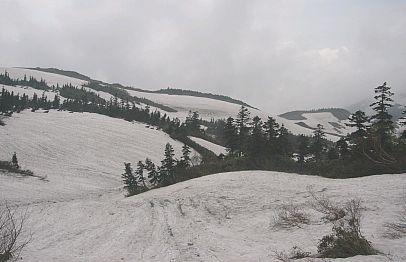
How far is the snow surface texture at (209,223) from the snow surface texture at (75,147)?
19.6 meters

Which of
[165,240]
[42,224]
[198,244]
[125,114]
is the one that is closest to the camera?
[198,244]

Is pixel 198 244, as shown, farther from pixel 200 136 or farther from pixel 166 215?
pixel 200 136

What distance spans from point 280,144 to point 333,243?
4829 centimetres

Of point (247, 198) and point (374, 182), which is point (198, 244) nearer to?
→ point (247, 198)

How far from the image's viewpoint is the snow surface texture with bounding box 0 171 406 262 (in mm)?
17766

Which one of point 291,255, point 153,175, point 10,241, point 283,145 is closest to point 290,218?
point 291,255

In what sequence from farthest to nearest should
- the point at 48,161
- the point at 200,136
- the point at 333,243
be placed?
1. the point at 200,136
2. the point at 48,161
3. the point at 333,243

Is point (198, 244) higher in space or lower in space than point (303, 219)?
lower

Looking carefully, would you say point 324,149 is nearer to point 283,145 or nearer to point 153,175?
point 283,145

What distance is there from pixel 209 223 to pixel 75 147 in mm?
67039

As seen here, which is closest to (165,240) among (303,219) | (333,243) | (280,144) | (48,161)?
(303,219)

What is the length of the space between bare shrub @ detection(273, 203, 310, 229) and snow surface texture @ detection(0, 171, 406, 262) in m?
0.53

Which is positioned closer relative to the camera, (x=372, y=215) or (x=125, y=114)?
(x=372, y=215)

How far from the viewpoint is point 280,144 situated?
201ft
